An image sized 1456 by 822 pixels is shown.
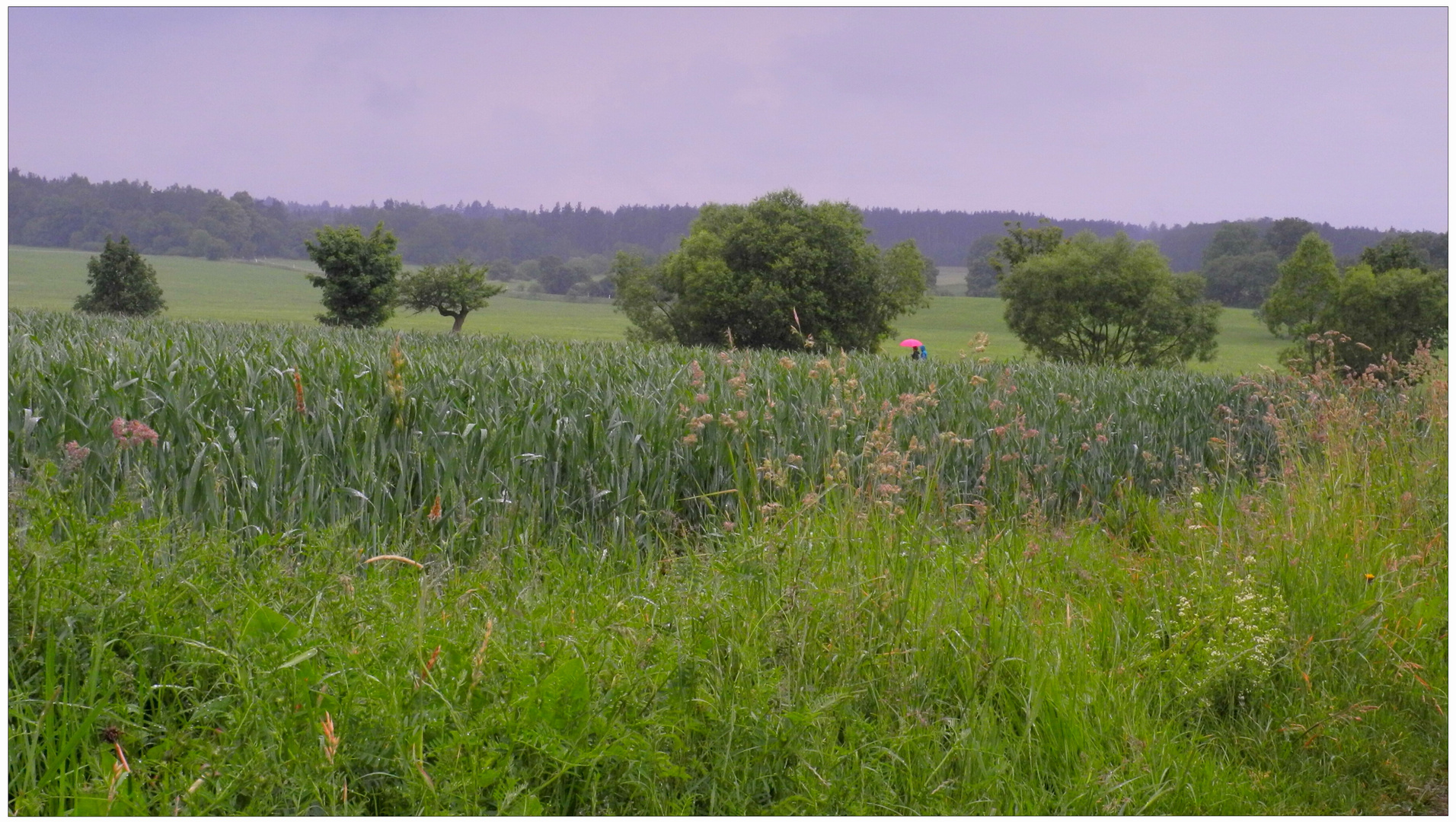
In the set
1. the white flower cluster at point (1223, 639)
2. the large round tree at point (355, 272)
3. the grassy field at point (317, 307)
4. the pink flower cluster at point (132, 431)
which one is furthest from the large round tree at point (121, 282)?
the white flower cluster at point (1223, 639)

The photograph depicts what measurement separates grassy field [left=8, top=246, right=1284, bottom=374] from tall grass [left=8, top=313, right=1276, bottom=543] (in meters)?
48.0

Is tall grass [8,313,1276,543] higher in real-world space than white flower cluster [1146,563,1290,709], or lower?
higher

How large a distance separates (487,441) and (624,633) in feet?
8.81

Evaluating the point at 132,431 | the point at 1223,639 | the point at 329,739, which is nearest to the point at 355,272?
the point at 132,431

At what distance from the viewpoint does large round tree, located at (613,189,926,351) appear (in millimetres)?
41375

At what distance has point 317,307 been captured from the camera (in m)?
79.1

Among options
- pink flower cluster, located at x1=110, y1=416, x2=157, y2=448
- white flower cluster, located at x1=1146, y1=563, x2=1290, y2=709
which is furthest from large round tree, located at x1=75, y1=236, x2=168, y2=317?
white flower cluster, located at x1=1146, y1=563, x2=1290, y2=709

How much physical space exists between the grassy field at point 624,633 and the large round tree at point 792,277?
115ft

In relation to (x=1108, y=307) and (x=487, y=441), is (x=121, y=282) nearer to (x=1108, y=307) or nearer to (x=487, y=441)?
(x=1108, y=307)

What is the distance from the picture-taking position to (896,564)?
3.27m

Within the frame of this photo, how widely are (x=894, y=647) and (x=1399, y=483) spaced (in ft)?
13.5

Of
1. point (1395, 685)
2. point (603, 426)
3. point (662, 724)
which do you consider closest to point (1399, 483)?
point (1395, 685)

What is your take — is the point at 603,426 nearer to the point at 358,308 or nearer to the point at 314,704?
the point at 314,704

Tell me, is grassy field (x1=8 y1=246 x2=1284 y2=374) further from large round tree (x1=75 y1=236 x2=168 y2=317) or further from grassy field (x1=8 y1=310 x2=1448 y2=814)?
grassy field (x1=8 y1=310 x2=1448 y2=814)
